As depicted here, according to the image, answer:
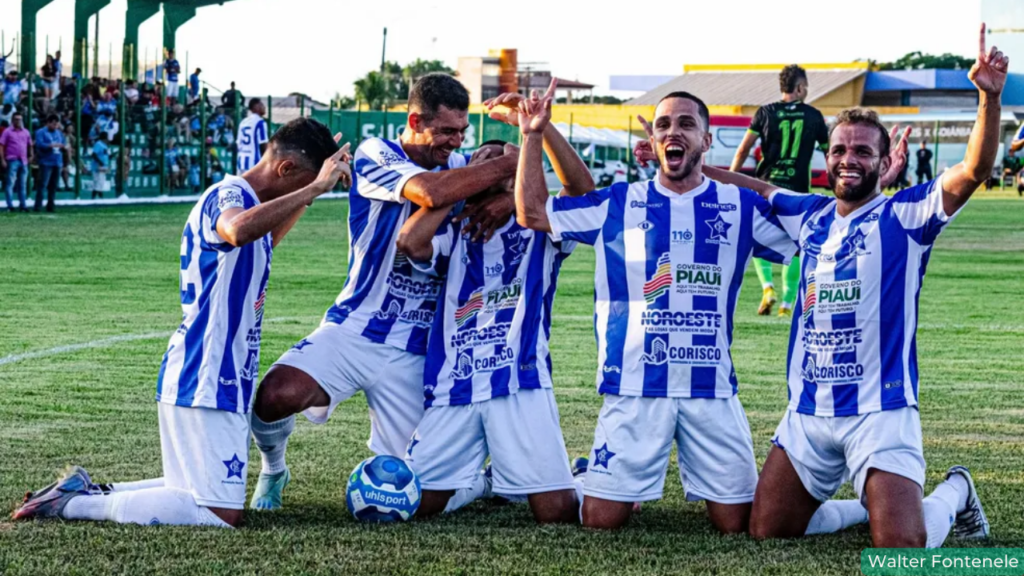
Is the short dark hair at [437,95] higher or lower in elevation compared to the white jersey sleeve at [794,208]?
higher

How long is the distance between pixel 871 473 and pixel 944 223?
0.98 m

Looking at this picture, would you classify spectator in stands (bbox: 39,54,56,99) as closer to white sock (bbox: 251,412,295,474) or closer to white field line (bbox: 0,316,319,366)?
white field line (bbox: 0,316,319,366)

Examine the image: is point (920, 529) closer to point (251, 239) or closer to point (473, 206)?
point (473, 206)

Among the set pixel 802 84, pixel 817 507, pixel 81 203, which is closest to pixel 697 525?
pixel 817 507

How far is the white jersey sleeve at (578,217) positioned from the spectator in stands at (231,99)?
30272 mm

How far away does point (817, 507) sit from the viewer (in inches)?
211

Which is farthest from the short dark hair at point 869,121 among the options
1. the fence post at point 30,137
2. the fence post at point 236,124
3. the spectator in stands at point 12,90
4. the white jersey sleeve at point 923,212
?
the fence post at point 236,124

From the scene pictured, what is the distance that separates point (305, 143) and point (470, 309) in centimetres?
99

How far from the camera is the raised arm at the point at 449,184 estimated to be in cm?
563

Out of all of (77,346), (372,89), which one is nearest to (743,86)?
(372,89)

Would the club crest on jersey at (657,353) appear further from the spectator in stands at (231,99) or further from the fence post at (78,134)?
the spectator in stands at (231,99)

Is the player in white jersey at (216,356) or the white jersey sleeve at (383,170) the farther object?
the white jersey sleeve at (383,170)

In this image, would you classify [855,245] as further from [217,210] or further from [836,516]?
[217,210]

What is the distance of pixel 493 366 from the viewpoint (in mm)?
5805
